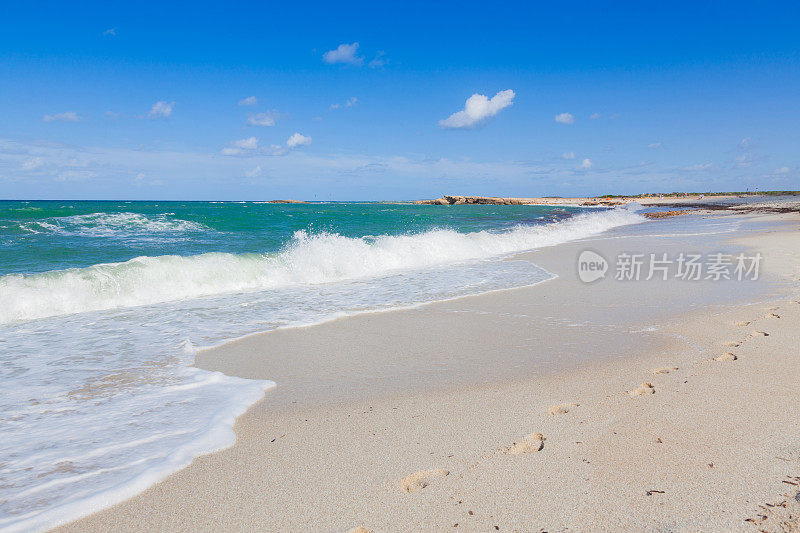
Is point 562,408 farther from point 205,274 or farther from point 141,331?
point 205,274

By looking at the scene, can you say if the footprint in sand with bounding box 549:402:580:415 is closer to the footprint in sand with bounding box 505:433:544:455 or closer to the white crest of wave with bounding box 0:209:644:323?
the footprint in sand with bounding box 505:433:544:455

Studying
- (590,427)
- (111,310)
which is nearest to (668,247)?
(590,427)

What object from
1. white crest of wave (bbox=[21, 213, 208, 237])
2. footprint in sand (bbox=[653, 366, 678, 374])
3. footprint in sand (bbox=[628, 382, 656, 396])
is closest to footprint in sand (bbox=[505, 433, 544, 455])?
footprint in sand (bbox=[628, 382, 656, 396])

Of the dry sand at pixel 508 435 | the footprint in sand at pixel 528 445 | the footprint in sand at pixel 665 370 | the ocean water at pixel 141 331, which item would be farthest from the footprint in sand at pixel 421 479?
the footprint in sand at pixel 665 370

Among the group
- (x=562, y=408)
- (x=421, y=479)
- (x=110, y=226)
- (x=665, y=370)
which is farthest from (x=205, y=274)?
(x=110, y=226)

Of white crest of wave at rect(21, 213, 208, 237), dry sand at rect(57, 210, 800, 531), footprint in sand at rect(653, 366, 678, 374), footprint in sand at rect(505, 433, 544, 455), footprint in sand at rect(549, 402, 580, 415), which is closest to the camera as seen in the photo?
dry sand at rect(57, 210, 800, 531)

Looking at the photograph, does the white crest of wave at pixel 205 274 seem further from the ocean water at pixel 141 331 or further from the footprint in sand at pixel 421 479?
the footprint in sand at pixel 421 479

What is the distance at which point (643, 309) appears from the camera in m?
6.64

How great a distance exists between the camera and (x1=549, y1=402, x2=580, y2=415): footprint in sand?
10.7ft

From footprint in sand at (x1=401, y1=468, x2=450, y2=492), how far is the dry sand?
1 cm

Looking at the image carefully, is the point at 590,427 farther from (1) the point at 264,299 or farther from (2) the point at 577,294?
(1) the point at 264,299

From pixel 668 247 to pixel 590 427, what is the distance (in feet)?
46.2

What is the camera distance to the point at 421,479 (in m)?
2.44

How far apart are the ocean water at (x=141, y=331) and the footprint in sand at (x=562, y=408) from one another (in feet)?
7.51
